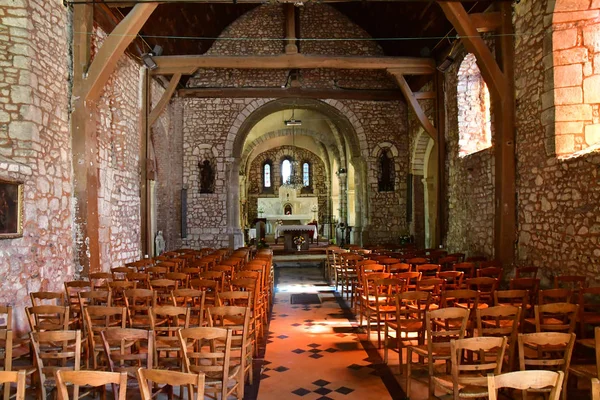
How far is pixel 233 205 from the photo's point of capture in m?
14.5

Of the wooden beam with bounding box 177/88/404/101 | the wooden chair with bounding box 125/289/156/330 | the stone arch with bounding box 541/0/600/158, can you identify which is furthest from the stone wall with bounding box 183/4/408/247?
the wooden chair with bounding box 125/289/156/330

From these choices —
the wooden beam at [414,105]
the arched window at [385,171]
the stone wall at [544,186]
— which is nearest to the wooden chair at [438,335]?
the stone wall at [544,186]

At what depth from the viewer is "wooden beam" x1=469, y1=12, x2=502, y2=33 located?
757cm

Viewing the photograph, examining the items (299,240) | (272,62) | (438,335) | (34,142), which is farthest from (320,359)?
A: (299,240)

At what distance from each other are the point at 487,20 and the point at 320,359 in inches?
236

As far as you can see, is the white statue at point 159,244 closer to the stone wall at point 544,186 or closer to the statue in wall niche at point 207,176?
the statue in wall niche at point 207,176

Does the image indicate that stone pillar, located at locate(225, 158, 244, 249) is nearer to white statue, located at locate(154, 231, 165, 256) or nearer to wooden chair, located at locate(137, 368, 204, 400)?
white statue, located at locate(154, 231, 165, 256)

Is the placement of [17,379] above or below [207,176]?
below

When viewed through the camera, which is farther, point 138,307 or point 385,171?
point 385,171

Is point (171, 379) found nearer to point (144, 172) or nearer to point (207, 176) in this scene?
point (144, 172)

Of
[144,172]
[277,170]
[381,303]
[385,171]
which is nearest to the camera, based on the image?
[381,303]

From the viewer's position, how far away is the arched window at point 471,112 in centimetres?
997

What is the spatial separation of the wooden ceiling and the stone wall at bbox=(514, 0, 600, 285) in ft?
6.74

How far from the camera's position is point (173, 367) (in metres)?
3.98
